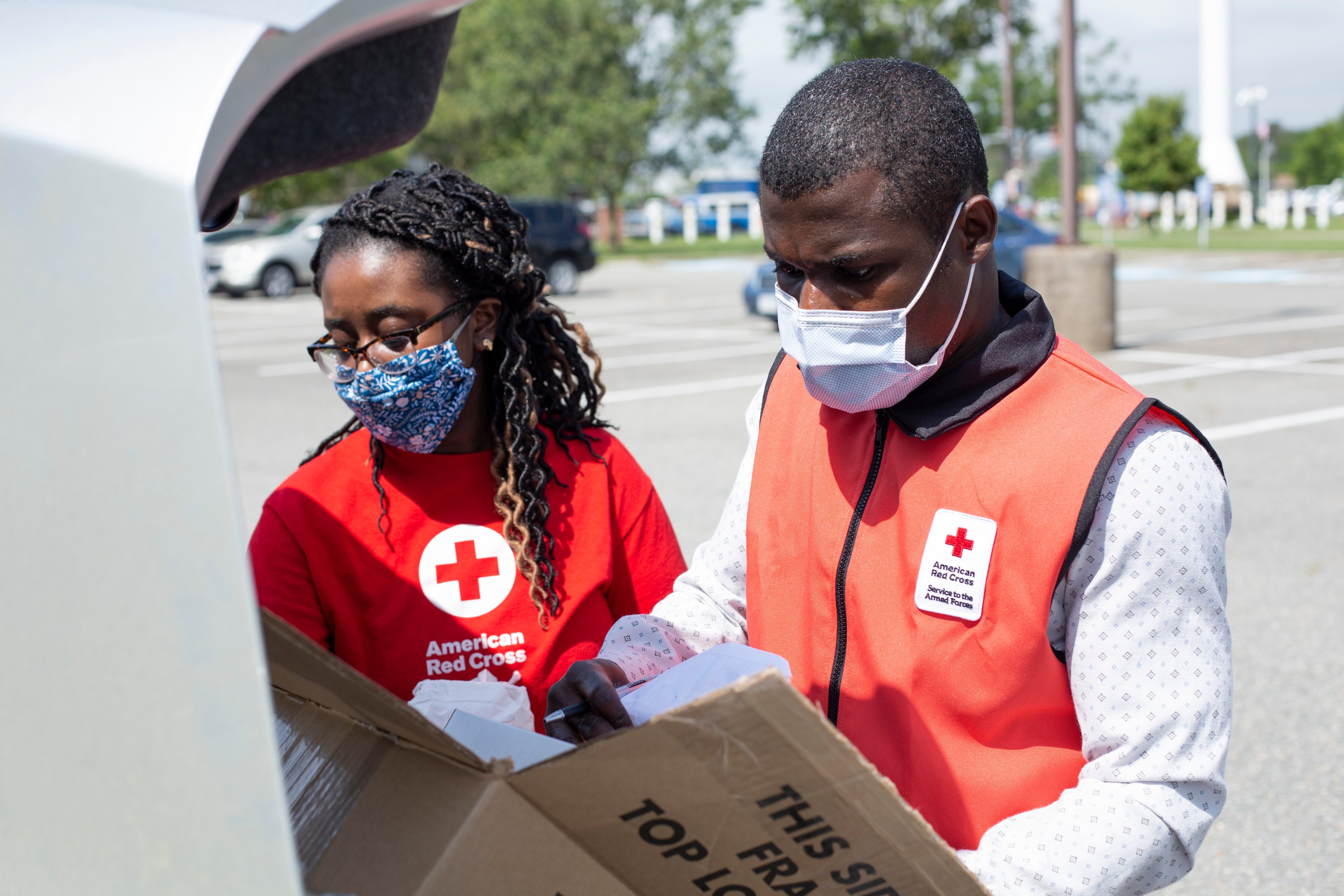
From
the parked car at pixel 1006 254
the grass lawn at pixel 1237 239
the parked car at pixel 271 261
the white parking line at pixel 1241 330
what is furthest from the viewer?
the grass lawn at pixel 1237 239

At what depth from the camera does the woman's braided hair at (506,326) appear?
2252 millimetres

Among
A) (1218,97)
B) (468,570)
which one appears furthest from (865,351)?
(1218,97)

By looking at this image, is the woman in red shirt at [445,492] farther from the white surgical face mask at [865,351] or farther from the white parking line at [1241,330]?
the white parking line at [1241,330]

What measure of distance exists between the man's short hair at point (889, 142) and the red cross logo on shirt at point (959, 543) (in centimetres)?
38

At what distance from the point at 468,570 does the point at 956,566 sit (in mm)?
1030

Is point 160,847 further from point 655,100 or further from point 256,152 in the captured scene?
point 655,100

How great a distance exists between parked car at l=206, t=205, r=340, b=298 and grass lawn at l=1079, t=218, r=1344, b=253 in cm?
2194

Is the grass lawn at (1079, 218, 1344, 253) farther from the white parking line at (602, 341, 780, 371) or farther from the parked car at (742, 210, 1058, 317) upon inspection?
the white parking line at (602, 341, 780, 371)

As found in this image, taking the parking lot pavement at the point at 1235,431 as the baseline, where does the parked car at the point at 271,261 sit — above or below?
above

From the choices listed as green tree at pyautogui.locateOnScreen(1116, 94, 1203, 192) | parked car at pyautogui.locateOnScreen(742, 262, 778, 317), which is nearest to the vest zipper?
parked car at pyautogui.locateOnScreen(742, 262, 778, 317)

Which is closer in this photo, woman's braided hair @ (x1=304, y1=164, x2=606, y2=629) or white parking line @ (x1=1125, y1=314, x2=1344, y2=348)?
woman's braided hair @ (x1=304, y1=164, x2=606, y2=629)

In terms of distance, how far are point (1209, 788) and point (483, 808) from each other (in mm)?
793

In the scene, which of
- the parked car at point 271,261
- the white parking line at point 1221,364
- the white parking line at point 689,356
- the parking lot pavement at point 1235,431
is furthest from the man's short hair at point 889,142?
the parked car at point 271,261

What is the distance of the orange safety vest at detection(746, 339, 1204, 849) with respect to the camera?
1.41 m
